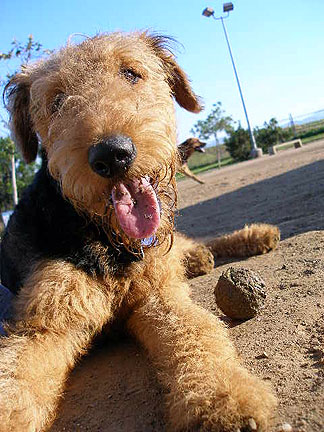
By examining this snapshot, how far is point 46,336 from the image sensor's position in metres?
1.94

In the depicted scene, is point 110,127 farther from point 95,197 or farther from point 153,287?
point 153,287

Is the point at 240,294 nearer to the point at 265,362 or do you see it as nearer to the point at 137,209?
the point at 265,362

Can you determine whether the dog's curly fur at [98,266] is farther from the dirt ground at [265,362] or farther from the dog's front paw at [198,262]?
the dog's front paw at [198,262]

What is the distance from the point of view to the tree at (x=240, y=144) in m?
34.5

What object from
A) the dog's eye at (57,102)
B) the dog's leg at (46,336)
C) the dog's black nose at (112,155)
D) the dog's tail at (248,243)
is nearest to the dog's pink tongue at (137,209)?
the dog's black nose at (112,155)

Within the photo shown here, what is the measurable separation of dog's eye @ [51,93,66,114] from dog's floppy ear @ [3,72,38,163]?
1.78ft

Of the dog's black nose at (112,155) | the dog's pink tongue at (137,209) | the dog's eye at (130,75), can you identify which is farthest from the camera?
the dog's eye at (130,75)

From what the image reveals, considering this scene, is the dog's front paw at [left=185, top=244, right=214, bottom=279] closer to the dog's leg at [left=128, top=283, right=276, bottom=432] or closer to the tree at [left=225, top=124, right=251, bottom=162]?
the dog's leg at [left=128, top=283, right=276, bottom=432]

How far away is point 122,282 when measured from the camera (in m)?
2.20

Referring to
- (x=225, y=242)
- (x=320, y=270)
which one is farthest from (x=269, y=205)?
(x=320, y=270)

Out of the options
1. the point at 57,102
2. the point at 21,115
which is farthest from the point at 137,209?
the point at 21,115

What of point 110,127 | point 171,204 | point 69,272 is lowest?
point 69,272

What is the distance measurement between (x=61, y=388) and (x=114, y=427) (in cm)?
41

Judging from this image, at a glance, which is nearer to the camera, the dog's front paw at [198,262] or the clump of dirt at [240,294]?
the clump of dirt at [240,294]
